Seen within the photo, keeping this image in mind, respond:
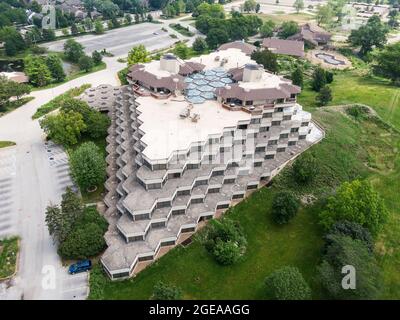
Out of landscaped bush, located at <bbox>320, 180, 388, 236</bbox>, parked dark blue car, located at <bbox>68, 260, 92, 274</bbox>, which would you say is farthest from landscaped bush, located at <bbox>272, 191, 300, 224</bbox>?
parked dark blue car, located at <bbox>68, 260, 92, 274</bbox>

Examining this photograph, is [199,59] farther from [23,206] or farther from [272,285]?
[272,285]

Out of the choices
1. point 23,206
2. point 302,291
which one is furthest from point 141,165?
point 302,291

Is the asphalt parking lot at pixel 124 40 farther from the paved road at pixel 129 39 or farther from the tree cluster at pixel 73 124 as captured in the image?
the tree cluster at pixel 73 124

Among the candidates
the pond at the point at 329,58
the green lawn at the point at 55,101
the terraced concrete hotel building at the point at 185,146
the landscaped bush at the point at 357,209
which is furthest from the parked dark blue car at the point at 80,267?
the pond at the point at 329,58

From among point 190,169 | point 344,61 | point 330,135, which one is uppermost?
point 190,169

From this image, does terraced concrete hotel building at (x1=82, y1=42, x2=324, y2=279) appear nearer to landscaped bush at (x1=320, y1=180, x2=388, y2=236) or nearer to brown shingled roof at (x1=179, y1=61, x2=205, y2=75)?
brown shingled roof at (x1=179, y1=61, x2=205, y2=75)

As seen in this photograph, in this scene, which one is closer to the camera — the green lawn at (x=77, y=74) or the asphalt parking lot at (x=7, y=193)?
the asphalt parking lot at (x=7, y=193)

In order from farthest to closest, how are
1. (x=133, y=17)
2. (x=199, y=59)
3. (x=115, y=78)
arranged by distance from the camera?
1. (x=133, y=17)
2. (x=115, y=78)
3. (x=199, y=59)
